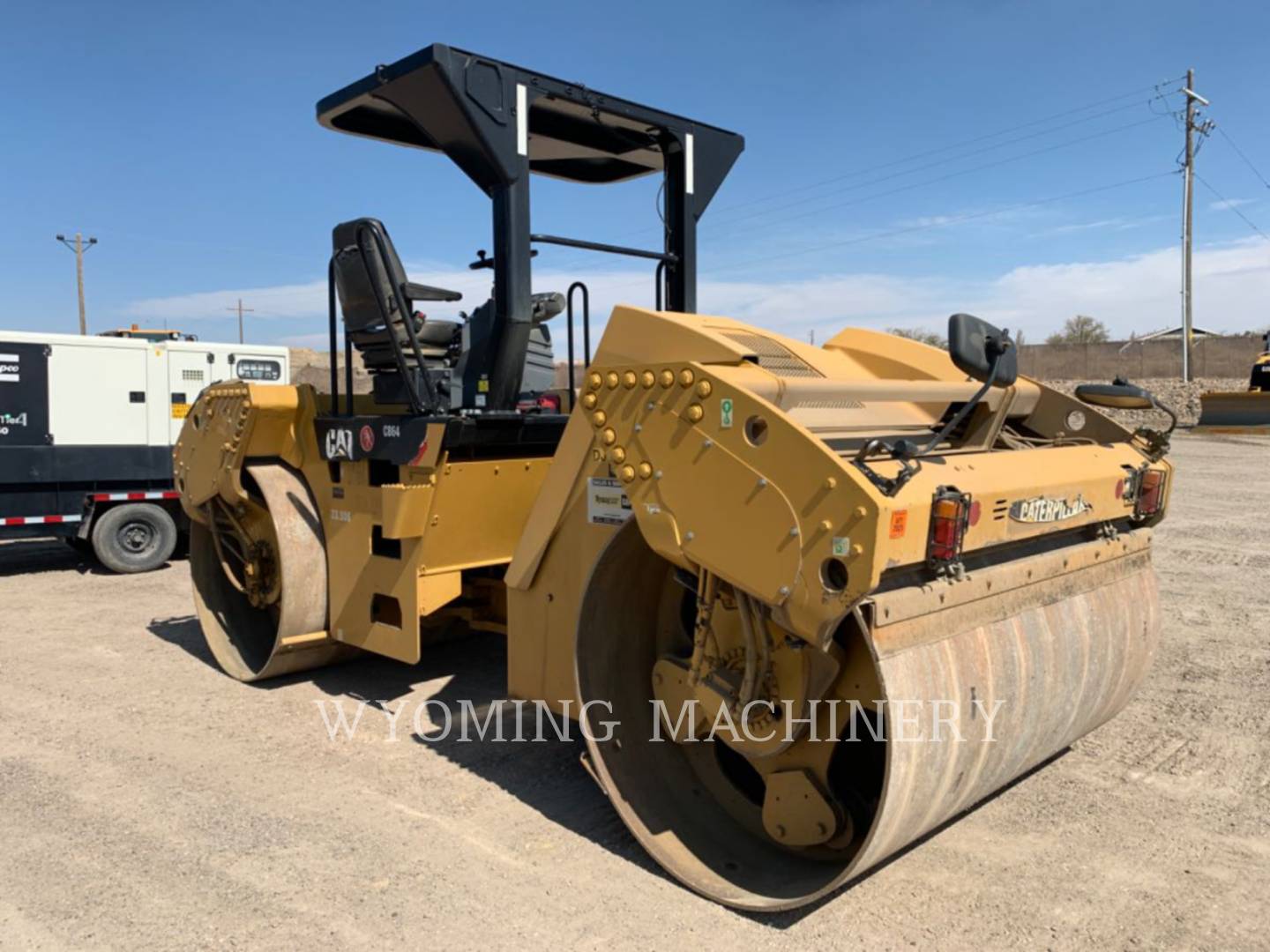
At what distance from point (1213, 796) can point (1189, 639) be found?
90.9 inches

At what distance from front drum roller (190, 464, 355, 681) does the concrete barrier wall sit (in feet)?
114

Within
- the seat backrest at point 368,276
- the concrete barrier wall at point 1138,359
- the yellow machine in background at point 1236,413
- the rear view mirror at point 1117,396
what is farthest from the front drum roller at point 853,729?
the concrete barrier wall at point 1138,359

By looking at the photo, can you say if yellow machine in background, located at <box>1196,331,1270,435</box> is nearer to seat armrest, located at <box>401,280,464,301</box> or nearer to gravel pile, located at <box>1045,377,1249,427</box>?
gravel pile, located at <box>1045,377,1249,427</box>

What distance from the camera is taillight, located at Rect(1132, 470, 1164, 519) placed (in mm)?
3668

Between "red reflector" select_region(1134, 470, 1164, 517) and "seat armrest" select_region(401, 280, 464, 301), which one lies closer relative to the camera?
"red reflector" select_region(1134, 470, 1164, 517)

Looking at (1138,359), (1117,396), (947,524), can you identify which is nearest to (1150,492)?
(1117,396)

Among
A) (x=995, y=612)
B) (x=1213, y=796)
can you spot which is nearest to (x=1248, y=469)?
(x=1213, y=796)

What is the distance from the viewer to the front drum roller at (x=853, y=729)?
9.07 feet

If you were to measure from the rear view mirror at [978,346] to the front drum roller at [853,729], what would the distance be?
27.7 inches

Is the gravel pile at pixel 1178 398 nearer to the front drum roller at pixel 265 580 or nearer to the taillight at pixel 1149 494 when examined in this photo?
the taillight at pixel 1149 494

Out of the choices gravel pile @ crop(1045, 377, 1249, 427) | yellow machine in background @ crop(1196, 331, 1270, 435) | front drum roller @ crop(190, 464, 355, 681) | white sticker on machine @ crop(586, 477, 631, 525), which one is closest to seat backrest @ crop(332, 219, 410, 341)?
front drum roller @ crop(190, 464, 355, 681)

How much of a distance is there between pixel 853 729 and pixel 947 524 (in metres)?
0.73

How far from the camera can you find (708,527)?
2842mm

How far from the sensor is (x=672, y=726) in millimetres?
3480
